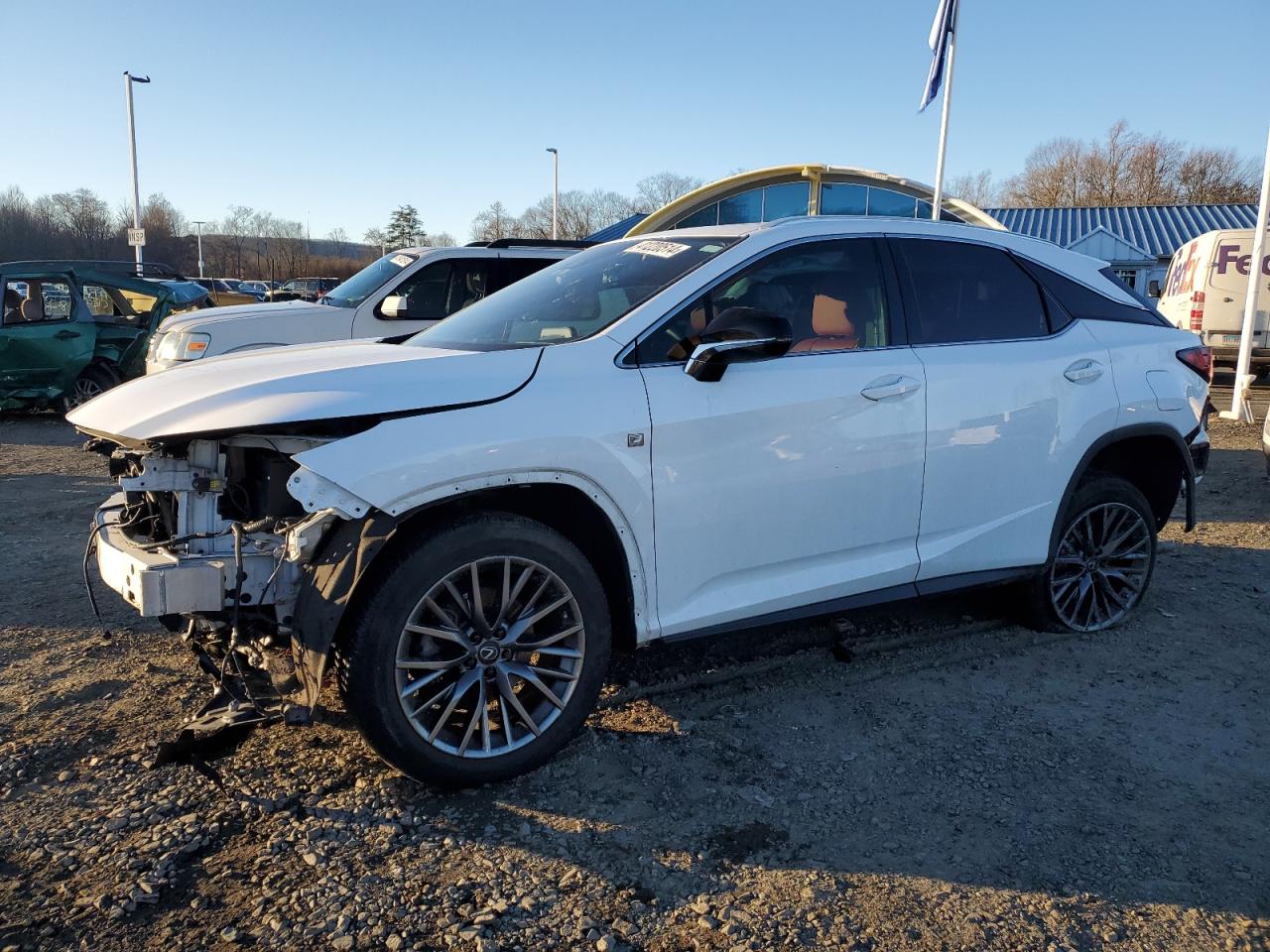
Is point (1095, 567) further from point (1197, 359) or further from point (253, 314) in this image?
point (253, 314)

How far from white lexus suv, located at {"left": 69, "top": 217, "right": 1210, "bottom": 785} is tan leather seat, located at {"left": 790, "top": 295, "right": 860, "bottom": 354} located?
17mm

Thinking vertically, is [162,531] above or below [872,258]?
below

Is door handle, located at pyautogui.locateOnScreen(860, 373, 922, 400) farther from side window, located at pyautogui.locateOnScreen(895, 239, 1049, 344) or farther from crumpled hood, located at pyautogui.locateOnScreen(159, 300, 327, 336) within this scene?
crumpled hood, located at pyautogui.locateOnScreen(159, 300, 327, 336)

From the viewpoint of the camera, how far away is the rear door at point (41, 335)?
11.2 meters

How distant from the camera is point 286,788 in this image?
10.3 ft

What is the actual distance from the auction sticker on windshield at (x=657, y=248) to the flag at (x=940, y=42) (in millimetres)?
17559

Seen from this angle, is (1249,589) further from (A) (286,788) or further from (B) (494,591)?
(A) (286,788)

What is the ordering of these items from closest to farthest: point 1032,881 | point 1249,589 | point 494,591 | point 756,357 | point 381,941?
1. point 381,941
2. point 1032,881
3. point 494,591
4. point 756,357
5. point 1249,589

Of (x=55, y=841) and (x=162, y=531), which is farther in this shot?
(x=162, y=531)

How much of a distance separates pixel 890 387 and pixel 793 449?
573 mm

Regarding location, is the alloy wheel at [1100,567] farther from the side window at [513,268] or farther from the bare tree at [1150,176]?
the bare tree at [1150,176]

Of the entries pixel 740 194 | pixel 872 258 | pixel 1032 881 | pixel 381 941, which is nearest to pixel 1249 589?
pixel 872 258

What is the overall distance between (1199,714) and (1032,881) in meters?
1.66

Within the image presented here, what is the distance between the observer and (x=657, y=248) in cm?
399
